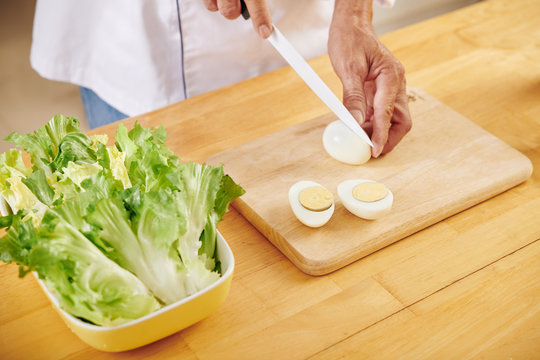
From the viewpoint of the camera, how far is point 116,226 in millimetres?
926

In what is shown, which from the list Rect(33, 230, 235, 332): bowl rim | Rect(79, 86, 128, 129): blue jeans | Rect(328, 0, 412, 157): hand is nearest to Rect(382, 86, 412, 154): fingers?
Rect(328, 0, 412, 157): hand

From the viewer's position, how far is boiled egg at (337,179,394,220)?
1.22 meters

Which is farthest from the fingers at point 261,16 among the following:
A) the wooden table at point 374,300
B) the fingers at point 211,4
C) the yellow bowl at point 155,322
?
the yellow bowl at point 155,322

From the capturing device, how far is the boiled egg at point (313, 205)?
3.95 ft

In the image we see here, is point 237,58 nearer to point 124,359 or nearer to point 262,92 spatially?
point 262,92

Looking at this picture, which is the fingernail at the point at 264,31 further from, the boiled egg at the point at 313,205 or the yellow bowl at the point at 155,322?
the yellow bowl at the point at 155,322

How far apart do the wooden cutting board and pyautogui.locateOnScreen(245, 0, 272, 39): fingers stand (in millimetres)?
279

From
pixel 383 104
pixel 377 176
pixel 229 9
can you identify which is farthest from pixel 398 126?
pixel 229 9

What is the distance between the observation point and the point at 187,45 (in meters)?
1.77

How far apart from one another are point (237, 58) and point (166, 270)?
3.49 ft

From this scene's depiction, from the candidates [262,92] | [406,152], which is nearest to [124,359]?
[406,152]

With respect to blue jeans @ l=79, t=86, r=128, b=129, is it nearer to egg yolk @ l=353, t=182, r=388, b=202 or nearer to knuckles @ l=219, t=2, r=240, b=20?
knuckles @ l=219, t=2, r=240, b=20

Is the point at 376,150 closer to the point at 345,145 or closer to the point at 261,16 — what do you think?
the point at 345,145

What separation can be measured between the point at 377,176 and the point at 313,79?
0.29 m
